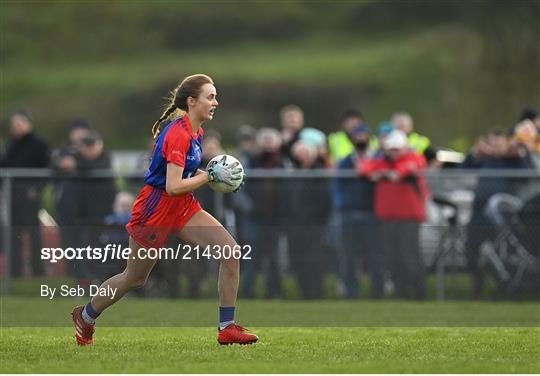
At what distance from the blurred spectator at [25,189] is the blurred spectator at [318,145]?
336 cm

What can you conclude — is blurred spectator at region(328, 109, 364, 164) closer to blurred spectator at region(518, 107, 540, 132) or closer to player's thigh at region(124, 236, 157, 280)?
blurred spectator at region(518, 107, 540, 132)

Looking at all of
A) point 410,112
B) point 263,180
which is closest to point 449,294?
point 263,180

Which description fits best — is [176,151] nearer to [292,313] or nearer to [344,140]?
[292,313]

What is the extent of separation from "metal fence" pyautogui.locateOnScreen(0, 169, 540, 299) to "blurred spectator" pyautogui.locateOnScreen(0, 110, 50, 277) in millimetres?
27

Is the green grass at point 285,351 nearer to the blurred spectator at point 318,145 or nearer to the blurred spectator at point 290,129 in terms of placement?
the blurred spectator at point 318,145

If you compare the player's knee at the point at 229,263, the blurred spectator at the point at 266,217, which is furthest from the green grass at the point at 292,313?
the player's knee at the point at 229,263

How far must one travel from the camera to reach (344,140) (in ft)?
57.9

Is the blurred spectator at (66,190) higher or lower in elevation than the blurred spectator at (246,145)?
lower

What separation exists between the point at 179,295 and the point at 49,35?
1866 inches

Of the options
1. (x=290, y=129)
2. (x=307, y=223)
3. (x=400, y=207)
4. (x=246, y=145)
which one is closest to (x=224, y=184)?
(x=400, y=207)

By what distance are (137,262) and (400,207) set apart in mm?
6117

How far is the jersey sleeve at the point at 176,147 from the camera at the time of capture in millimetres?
9961

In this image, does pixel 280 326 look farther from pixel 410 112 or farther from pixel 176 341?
pixel 410 112

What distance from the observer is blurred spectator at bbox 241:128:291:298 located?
15.5 meters
